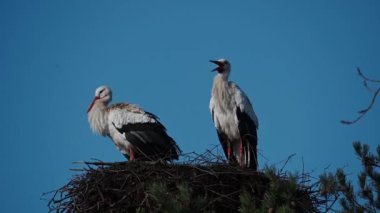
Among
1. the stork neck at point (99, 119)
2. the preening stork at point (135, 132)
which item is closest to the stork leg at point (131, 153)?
the preening stork at point (135, 132)

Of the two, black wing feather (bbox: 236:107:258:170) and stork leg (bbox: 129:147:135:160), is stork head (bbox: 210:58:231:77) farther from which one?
stork leg (bbox: 129:147:135:160)

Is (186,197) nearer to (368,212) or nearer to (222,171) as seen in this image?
(368,212)

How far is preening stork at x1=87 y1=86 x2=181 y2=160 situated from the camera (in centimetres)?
847

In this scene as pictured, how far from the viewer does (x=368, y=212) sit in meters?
5.41

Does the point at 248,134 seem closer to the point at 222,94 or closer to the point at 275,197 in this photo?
the point at 222,94

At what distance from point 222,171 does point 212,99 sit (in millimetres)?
1903

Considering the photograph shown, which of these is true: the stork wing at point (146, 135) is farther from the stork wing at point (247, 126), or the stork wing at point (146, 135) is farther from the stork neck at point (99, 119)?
the stork wing at point (247, 126)

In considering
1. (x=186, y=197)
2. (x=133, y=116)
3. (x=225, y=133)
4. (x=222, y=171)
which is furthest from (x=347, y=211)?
(x=133, y=116)

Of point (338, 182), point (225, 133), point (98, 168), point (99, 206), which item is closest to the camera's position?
point (338, 182)

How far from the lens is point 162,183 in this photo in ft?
21.7

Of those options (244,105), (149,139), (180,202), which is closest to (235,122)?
(244,105)

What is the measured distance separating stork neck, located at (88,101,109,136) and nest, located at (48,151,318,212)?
1.75m

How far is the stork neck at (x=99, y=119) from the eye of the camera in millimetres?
8891

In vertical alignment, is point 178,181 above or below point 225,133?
below
